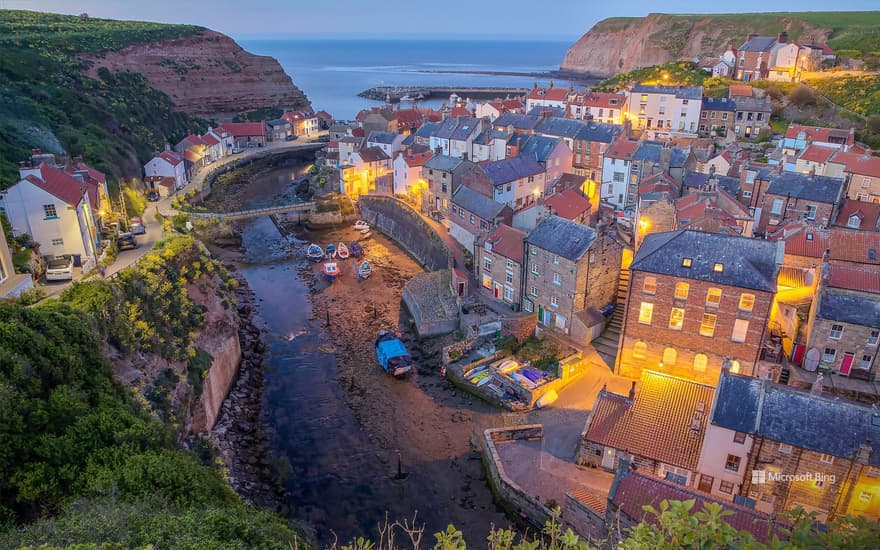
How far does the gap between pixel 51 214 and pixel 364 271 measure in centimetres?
2436

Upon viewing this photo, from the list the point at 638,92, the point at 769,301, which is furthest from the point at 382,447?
the point at 638,92

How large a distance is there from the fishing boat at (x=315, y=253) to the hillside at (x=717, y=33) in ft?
288

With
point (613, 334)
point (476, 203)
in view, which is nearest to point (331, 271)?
point (476, 203)

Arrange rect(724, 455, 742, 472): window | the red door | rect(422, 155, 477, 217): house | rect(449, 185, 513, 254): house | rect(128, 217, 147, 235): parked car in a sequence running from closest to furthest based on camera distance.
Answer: rect(724, 455, 742, 472): window
the red door
rect(128, 217, 147, 235): parked car
rect(449, 185, 513, 254): house
rect(422, 155, 477, 217): house

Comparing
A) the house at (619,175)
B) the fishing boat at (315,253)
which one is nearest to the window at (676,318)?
the house at (619,175)

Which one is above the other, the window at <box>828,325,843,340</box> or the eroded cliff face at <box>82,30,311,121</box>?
the eroded cliff face at <box>82,30,311,121</box>

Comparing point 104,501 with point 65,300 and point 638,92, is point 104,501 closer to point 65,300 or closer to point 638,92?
point 65,300

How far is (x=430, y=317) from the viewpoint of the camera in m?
40.8

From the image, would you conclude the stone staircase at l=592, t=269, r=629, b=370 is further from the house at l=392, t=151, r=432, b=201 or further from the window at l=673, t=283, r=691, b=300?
the house at l=392, t=151, r=432, b=201

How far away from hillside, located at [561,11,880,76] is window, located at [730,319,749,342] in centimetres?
8171

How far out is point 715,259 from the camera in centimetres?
2838

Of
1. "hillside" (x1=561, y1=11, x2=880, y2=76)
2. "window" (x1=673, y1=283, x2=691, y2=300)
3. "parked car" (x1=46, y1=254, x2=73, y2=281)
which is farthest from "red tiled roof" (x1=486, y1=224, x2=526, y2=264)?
"hillside" (x1=561, y1=11, x2=880, y2=76)

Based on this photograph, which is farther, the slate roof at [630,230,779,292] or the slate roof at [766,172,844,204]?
the slate roof at [766,172,844,204]

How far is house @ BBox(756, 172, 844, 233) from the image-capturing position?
135 ft
